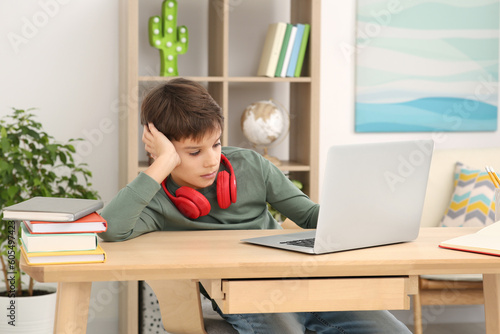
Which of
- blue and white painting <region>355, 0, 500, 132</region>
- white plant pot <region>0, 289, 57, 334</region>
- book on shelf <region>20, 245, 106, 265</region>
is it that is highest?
blue and white painting <region>355, 0, 500, 132</region>

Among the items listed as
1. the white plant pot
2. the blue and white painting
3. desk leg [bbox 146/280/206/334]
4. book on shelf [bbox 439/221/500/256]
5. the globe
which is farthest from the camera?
the blue and white painting

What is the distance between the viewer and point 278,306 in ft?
4.24

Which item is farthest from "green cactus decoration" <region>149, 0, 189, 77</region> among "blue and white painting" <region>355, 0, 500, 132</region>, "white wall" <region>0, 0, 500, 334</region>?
"blue and white painting" <region>355, 0, 500, 132</region>

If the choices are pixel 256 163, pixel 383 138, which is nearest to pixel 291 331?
pixel 256 163

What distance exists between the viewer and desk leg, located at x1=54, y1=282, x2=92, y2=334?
1.28m

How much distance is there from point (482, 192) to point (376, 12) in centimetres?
99

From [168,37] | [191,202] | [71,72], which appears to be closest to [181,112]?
[191,202]

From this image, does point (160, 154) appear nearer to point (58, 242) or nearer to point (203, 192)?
point (203, 192)

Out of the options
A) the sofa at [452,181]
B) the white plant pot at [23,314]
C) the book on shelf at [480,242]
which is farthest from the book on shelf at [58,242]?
the sofa at [452,181]

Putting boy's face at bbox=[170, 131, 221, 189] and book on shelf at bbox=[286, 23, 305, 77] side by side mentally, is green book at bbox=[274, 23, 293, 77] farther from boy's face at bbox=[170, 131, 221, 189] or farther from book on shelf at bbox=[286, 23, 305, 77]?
boy's face at bbox=[170, 131, 221, 189]

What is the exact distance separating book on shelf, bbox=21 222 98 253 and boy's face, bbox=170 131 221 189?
458 mm

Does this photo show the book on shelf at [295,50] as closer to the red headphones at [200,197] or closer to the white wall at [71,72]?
the white wall at [71,72]

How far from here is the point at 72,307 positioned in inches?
50.6

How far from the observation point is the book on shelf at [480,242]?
55.4 inches
